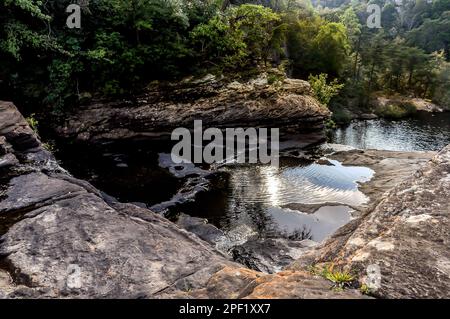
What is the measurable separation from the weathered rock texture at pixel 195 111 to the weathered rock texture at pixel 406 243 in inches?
589

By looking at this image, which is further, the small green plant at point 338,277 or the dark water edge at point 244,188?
the dark water edge at point 244,188

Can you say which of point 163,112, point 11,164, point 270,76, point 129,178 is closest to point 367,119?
point 270,76

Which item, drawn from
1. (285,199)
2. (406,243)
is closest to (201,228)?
(285,199)

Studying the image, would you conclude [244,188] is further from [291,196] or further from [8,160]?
[8,160]

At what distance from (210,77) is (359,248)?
1725 cm

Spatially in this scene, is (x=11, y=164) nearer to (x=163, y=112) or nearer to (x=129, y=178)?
(x=129, y=178)

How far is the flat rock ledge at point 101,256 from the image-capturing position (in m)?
4.18

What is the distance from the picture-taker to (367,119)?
133 ft

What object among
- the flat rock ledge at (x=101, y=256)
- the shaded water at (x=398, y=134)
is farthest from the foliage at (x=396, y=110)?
the flat rock ledge at (x=101, y=256)

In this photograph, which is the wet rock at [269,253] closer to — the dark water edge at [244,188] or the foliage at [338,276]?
the dark water edge at [244,188]

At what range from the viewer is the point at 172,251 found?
5895 mm

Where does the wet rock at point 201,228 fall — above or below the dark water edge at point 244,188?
below

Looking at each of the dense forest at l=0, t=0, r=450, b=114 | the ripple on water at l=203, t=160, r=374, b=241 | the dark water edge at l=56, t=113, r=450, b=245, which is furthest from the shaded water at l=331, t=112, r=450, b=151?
the ripple on water at l=203, t=160, r=374, b=241

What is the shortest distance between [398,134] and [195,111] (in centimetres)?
2373
